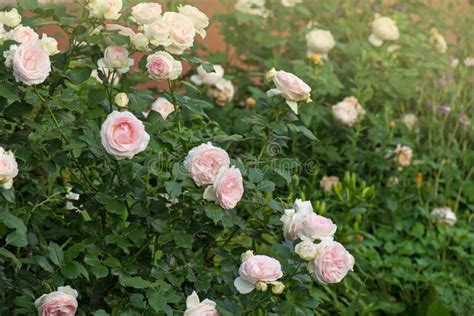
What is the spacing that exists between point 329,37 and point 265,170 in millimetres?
1950

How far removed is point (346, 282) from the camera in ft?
11.7

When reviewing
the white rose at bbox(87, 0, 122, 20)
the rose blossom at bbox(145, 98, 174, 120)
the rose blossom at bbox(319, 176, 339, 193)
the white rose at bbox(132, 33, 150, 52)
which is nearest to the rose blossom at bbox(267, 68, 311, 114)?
the white rose at bbox(132, 33, 150, 52)

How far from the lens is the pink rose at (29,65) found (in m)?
2.37

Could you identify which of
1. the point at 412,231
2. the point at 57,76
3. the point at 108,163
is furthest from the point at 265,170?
the point at 412,231

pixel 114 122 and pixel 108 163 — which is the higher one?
pixel 114 122

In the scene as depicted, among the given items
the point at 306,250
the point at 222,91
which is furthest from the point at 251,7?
the point at 306,250

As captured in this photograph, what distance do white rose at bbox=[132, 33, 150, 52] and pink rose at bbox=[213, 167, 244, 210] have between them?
1.26ft

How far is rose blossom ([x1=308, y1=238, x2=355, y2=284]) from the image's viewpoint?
2.41 m

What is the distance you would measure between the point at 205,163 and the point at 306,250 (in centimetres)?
33

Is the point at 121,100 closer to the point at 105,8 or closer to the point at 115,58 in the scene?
the point at 115,58

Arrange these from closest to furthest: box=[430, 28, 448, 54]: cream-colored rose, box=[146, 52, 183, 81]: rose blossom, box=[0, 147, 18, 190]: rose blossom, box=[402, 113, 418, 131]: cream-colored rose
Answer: box=[0, 147, 18, 190]: rose blossom → box=[146, 52, 183, 81]: rose blossom → box=[402, 113, 418, 131]: cream-colored rose → box=[430, 28, 448, 54]: cream-colored rose

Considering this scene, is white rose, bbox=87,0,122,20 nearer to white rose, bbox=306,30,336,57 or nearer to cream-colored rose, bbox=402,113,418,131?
white rose, bbox=306,30,336,57

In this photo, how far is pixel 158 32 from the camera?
246 centimetres

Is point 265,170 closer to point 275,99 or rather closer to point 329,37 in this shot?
point 275,99
